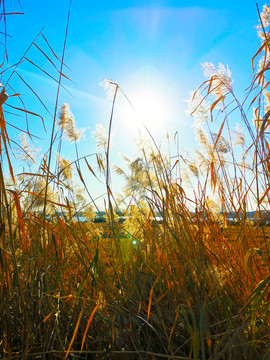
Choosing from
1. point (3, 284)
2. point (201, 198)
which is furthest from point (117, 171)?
point (3, 284)

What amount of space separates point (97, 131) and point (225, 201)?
1.12 meters

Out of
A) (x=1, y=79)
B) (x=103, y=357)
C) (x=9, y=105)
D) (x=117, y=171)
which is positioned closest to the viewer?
(x=103, y=357)

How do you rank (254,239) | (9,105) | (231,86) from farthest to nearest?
(231,86), (254,239), (9,105)

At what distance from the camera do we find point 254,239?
1.36m

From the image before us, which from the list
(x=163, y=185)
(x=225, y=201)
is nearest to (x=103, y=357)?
(x=163, y=185)

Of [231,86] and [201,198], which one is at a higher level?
[231,86]

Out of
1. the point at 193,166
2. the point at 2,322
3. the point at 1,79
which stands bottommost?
the point at 2,322

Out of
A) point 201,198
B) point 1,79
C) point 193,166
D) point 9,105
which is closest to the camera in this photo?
point 9,105

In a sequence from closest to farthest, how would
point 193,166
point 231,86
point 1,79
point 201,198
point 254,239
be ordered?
point 1,79, point 254,239, point 201,198, point 231,86, point 193,166

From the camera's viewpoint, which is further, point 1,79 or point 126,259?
point 126,259

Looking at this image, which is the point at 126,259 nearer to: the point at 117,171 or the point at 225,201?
the point at 225,201

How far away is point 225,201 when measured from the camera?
5.62 ft

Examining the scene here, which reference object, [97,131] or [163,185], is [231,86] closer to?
[163,185]

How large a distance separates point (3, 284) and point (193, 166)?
5.40 feet
